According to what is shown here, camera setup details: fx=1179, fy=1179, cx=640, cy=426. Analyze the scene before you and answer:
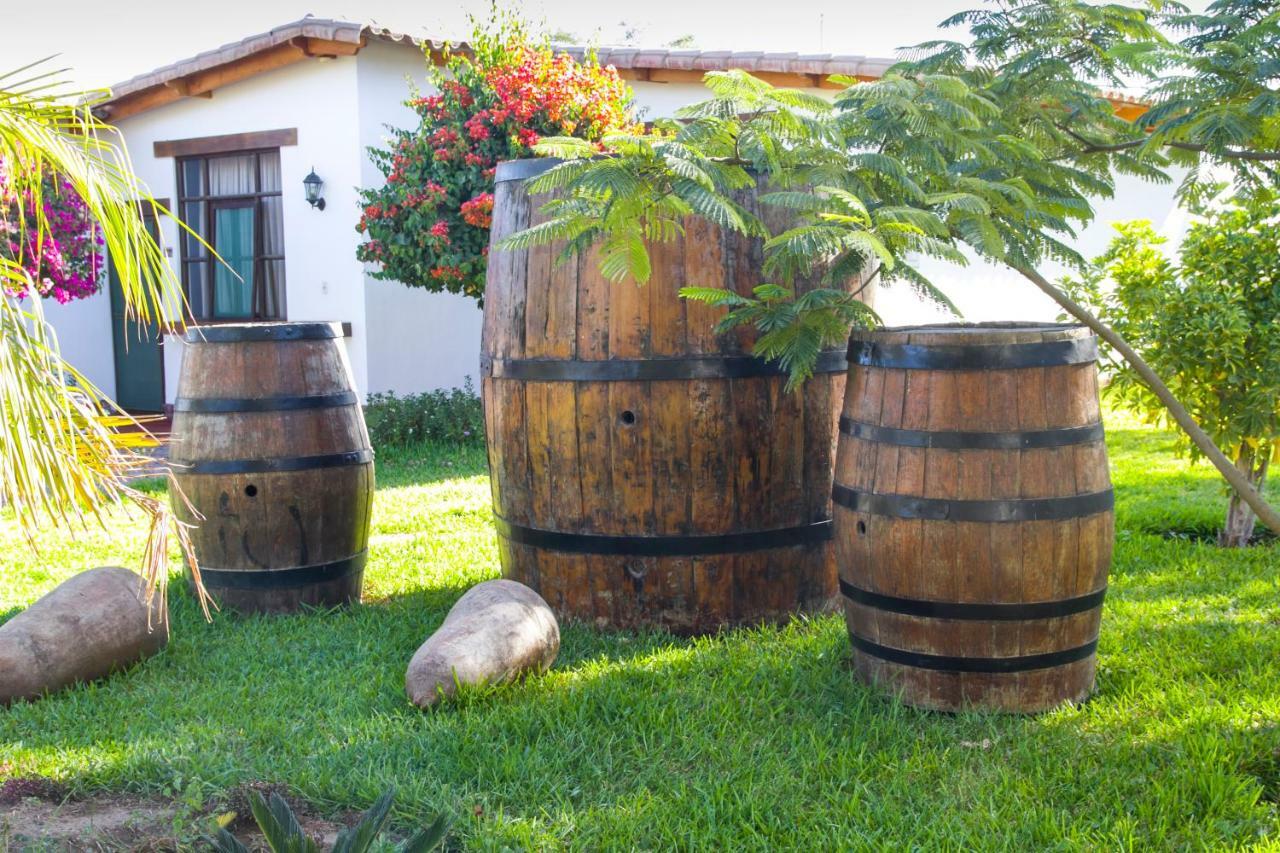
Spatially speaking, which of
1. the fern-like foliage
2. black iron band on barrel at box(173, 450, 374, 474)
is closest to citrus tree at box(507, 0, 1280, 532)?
the fern-like foliage

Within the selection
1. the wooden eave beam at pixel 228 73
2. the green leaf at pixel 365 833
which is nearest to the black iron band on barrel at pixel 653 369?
the green leaf at pixel 365 833

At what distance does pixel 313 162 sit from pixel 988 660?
9.93 metres

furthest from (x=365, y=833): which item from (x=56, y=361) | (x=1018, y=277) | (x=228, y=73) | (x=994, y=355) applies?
(x=1018, y=277)

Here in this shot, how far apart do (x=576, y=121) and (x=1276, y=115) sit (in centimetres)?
685

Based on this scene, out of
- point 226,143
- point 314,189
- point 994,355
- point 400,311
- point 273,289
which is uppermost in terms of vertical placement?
point 226,143

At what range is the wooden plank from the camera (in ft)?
39.4

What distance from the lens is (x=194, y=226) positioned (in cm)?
1290

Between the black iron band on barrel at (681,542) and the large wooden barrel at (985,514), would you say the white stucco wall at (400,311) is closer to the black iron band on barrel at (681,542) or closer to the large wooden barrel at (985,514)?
the black iron band on barrel at (681,542)

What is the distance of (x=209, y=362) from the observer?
500 centimetres

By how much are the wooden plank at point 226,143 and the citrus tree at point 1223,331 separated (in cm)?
848

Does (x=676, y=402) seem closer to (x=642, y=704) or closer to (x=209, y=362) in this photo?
(x=642, y=704)

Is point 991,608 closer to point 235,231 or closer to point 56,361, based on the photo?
point 56,361

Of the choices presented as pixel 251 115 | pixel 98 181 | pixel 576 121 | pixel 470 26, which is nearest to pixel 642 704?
pixel 98 181

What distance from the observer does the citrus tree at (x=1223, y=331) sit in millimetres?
5891
